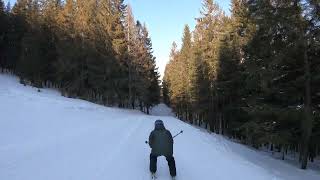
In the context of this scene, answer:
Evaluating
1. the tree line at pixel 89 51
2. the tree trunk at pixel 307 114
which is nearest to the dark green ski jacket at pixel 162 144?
the tree trunk at pixel 307 114

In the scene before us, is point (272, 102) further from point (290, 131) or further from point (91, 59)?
point (91, 59)

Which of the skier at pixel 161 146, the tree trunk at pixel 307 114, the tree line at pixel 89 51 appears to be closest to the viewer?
the skier at pixel 161 146

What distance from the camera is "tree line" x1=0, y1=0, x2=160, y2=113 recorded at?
52.6m

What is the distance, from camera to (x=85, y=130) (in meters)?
22.9

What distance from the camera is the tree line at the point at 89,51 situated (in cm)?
5256

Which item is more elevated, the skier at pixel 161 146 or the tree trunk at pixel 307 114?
the tree trunk at pixel 307 114

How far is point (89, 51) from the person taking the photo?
5325cm

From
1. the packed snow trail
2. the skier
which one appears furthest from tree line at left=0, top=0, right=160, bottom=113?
the skier

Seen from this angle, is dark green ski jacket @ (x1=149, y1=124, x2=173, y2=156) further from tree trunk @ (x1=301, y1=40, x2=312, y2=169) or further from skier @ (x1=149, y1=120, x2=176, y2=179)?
tree trunk @ (x1=301, y1=40, x2=312, y2=169)

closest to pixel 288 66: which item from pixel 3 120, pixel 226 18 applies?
pixel 3 120

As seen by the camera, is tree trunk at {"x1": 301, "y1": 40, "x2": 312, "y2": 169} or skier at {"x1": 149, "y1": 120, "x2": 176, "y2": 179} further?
tree trunk at {"x1": 301, "y1": 40, "x2": 312, "y2": 169}

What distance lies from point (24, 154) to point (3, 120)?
8276mm

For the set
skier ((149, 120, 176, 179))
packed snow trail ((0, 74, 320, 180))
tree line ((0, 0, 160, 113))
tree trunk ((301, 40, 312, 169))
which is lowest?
packed snow trail ((0, 74, 320, 180))

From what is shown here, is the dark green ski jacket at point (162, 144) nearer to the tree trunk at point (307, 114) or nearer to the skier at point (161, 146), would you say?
the skier at point (161, 146)
